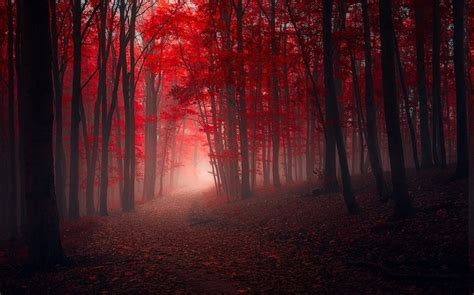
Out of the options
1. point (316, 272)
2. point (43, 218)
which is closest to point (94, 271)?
point (43, 218)

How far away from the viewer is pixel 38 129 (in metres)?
7.75

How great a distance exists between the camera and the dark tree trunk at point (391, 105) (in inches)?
381

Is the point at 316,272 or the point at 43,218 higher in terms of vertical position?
the point at 43,218

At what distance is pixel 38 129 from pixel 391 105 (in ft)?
28.9

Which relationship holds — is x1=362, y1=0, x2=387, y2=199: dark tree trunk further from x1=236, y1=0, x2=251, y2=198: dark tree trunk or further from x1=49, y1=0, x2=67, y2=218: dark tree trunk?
x1=49, y1=0, x2=67, y2=218: dark tree trunk

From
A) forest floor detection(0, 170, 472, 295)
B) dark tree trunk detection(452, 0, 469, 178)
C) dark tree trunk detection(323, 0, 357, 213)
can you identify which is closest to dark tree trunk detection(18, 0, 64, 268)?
forest floor detection(0, 170, 472, 295)

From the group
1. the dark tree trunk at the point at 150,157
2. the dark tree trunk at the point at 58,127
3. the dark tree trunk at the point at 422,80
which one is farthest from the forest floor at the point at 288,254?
the dark tree trunk at the point at 150,157

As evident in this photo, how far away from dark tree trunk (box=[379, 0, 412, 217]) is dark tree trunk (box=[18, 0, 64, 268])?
844cm

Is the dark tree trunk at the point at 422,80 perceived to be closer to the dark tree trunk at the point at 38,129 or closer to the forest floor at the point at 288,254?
the forest floor at the point at 288,254

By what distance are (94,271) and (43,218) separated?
1664mm

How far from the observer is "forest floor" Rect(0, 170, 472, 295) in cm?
A: 674

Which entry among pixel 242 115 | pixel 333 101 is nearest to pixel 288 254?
pixel 333 101

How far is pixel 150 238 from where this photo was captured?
42.8 ft

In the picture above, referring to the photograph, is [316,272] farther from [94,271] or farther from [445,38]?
[445,38]
